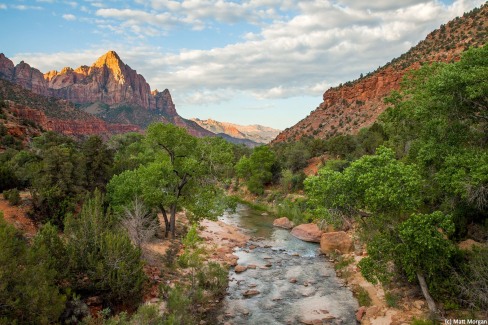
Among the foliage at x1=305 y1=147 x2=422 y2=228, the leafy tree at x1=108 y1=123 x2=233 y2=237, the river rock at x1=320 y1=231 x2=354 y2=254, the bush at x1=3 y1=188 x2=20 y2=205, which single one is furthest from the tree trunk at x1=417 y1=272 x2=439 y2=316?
the bush at x1=3 y1=188 x2=20 y2=205

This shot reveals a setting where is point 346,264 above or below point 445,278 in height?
below

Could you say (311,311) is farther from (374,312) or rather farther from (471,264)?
(471,264)

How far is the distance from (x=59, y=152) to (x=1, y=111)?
56.5 meters

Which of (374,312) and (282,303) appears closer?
(374,312)

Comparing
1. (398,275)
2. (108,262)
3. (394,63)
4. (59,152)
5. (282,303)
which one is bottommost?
(282,303)

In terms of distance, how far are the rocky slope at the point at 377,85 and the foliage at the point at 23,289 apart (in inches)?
2349

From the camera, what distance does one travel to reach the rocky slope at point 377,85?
69.0 m

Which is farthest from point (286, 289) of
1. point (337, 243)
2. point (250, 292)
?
point (337, 243)

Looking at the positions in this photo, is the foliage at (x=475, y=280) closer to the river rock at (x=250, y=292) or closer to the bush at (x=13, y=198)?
the river rock at (x=250, y=292)

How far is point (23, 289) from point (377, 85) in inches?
3675

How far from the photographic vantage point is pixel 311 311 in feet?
61.6

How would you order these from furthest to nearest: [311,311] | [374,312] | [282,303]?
[282,303]
[311,311]
[374,312]

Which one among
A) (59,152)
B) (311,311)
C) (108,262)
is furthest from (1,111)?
(311,311)

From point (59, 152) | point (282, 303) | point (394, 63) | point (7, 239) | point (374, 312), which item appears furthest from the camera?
point (394, 63)
